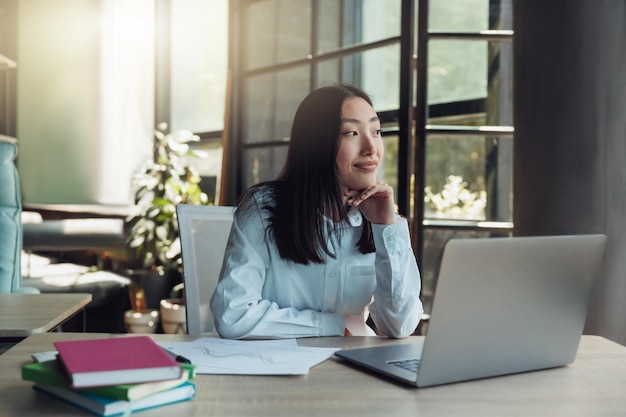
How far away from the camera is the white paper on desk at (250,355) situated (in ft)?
3.40

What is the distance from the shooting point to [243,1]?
403cm

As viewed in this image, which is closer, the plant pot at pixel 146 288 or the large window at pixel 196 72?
the plant pot at pixel 146 288

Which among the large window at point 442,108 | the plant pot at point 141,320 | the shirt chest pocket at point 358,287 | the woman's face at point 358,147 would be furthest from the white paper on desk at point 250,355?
the plant pot at point 141,320

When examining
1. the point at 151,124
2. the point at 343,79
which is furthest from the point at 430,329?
the point at 151,124

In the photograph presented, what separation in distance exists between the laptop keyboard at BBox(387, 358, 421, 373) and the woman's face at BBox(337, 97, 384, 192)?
0.49 m

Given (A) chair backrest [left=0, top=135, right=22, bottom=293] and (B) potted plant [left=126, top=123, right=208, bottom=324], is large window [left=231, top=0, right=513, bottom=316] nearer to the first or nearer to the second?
(B) potted plant [left=126, top=123, right=208, bottom=324]

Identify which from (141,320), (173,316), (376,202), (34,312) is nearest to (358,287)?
(376,202)

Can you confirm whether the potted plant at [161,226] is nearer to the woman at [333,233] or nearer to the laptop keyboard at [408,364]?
the woman at [333,233]

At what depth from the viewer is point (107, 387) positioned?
32.3 inches

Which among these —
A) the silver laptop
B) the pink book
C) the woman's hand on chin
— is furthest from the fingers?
the pink book

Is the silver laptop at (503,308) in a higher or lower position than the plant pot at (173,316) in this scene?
higher

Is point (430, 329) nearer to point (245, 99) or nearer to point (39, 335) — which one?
point (39, 335)

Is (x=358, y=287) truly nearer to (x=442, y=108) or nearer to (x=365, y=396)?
(x=365, y=396)

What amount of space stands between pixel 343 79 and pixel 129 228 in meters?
2.07
